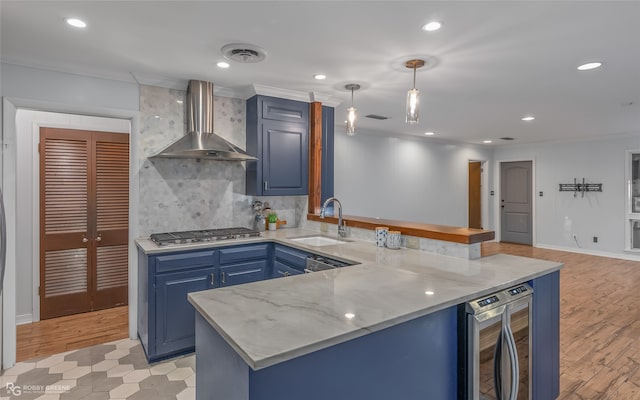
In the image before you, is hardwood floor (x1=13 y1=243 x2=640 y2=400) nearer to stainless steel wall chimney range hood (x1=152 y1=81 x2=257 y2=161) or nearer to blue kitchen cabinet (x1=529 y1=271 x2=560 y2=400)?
blue kitchen cabinet (x1=529 y1=271 x2=560 y2=400)

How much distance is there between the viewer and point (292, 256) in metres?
2.88

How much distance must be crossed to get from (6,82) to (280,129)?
7.17 ft

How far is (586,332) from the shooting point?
3.26m

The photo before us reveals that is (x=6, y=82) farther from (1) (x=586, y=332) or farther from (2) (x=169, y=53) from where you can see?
(1) (x=586, y=332)

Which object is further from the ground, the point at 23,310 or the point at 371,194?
the point at 371,194

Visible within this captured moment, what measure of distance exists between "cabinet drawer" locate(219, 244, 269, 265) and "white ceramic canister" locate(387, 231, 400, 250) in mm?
1148

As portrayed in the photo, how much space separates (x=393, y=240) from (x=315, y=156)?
152 cm

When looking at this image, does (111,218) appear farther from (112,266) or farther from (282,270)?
(282,270)

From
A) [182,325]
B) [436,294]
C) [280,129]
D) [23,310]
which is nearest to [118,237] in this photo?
[23,310]

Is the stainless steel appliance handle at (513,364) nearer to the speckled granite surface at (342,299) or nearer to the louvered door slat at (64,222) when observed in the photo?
the speckled granite surface at (342,299)

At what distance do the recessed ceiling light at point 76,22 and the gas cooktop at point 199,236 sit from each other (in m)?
1.56

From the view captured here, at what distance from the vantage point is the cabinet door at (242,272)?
2.98m

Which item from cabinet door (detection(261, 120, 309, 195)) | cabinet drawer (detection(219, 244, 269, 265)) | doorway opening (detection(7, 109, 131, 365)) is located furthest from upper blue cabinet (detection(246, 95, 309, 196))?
doorway opening (detection(7, 109, 131, 365))

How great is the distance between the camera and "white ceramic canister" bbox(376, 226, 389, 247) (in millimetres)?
2718
